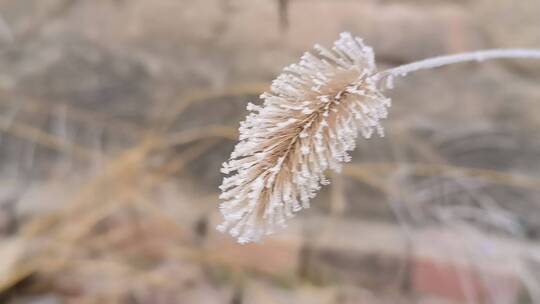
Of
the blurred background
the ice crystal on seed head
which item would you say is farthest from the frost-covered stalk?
the blurred background

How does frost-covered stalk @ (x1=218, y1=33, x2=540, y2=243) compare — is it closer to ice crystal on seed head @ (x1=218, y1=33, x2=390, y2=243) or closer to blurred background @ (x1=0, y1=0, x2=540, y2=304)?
ice crystal on seed head @ (x1=218, y1=33, x2=390, y2=243)

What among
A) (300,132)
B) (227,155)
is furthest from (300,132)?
(227,155)

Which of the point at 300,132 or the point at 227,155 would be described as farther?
the point at 227,155

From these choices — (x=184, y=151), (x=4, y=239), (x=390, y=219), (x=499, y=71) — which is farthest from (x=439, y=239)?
(x=4, y=239)

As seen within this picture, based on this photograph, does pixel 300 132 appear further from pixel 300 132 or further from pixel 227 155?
pixel 227 155

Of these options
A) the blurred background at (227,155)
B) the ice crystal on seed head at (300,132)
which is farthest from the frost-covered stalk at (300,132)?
the blurred background at (227,155)
